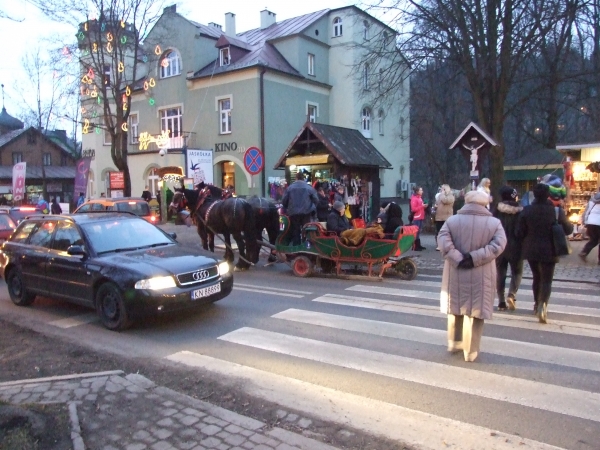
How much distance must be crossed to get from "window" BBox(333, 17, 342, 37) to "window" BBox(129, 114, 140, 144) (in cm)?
1465

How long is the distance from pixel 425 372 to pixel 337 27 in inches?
1278

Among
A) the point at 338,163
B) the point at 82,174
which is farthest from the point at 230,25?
the point at 338,163

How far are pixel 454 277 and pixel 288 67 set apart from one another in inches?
1102

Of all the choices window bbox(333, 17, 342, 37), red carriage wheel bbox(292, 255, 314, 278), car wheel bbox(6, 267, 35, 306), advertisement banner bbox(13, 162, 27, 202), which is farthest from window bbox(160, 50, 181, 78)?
car wheel bbox(6, 267, 35, 306)

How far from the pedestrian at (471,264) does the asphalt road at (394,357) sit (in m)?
0.51

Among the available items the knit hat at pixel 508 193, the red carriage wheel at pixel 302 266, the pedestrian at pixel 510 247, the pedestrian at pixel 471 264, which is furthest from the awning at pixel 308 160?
the pedestrian at pixel 471 264

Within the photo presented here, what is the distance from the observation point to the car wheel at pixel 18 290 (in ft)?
29.2

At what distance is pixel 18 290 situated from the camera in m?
9.05

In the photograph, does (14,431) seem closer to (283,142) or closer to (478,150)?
(478,150)

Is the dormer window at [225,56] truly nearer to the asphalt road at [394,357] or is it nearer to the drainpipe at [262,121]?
the drainpipe at [262,121]

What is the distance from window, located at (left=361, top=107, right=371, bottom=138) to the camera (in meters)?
35.5

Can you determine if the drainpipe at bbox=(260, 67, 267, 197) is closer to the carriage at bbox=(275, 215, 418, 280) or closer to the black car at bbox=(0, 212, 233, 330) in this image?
the carriage at bbox=(275, 215, 418, 280)

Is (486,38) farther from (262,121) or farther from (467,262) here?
(262,121)

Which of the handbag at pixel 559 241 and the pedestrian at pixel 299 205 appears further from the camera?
the pedestrian at pixel 299 205
